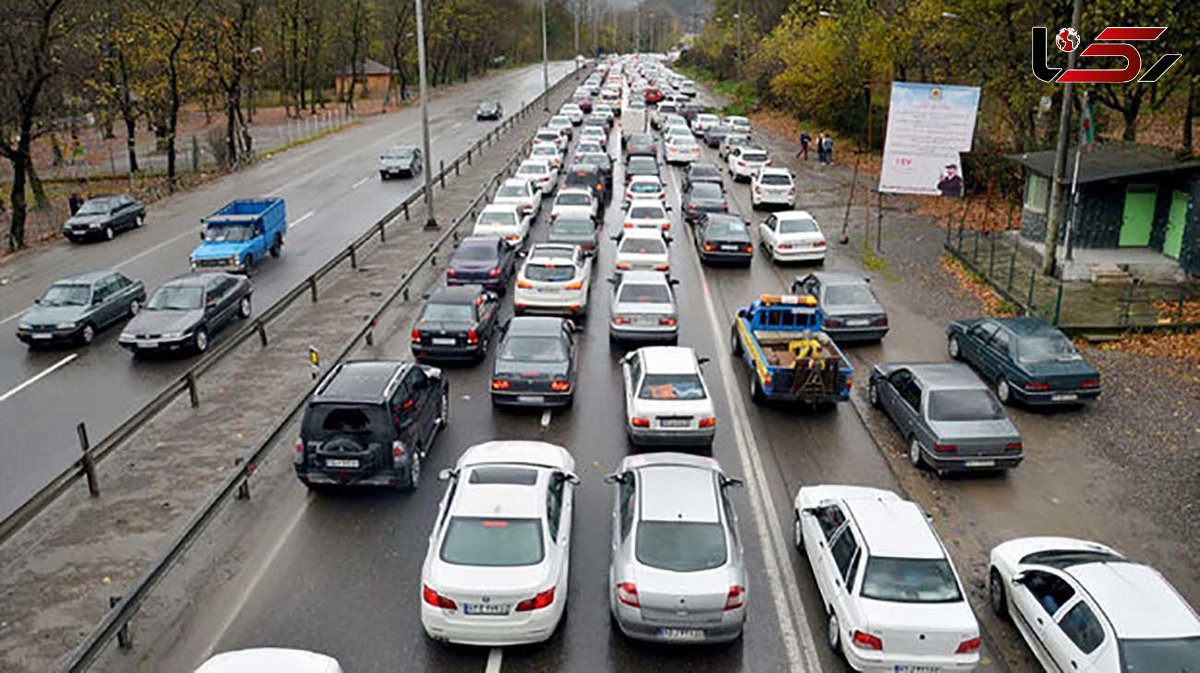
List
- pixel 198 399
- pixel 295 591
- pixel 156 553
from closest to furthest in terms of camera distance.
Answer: pixel 295 591
pixel 156 553
pixel 198 399

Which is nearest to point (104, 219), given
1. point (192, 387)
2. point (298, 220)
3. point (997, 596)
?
point (298, 220)

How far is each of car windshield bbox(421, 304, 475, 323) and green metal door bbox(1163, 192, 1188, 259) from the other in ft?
61.4

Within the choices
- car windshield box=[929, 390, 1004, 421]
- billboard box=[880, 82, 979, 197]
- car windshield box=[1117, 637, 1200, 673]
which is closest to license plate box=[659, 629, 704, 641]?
car windshield box=[1117, 637, 1200, 673]

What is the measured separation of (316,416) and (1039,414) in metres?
12.9

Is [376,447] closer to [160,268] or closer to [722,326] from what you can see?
[722,326]

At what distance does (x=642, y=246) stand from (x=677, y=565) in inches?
619

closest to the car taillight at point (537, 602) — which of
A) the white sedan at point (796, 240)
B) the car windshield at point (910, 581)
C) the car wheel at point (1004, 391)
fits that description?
the car windshield at point (910, 581)

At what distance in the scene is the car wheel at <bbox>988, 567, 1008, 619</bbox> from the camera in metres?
10.9

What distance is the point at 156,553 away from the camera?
12180mm

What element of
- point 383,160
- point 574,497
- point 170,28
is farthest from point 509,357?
point 170,28

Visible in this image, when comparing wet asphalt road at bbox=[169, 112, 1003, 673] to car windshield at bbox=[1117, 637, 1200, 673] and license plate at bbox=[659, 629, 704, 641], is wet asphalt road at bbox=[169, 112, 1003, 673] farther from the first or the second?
car windshield at bbox=[1117, 637, 1200, 673]

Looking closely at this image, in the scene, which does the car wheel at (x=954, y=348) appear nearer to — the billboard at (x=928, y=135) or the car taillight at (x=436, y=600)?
the billboard at (x=928, y=135)

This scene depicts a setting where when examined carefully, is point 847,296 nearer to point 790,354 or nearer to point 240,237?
point 790,354

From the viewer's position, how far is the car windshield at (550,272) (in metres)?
21.6
